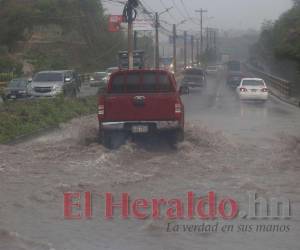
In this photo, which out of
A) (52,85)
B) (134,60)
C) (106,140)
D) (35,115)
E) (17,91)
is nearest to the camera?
(106,140)

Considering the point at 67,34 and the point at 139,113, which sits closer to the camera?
the point at 139,113

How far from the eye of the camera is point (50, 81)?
40.3 metres

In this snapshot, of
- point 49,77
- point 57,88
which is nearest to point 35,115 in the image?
point 57,88

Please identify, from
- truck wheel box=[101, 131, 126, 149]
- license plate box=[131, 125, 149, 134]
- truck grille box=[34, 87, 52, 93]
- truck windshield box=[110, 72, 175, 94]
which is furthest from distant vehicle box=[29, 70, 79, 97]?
license plate box=[131, 125, 149, 134]

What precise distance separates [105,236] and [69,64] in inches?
2859

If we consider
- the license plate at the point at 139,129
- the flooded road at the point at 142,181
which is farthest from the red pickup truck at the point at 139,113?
the flooded road at the point at 142,181

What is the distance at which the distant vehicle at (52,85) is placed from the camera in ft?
129

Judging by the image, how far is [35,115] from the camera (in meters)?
23.4

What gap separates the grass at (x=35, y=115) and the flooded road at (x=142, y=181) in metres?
0.70

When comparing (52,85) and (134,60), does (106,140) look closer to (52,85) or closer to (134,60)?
(52,85)

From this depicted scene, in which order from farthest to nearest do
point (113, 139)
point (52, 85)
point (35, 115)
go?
point (52, 85)
point (35, 115)
point (113, 139)

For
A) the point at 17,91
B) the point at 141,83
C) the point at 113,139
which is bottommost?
the point at 17,91

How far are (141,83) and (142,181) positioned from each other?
519cm

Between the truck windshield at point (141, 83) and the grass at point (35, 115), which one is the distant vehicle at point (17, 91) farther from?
the truck windshield at point (141, 83)
